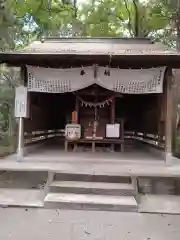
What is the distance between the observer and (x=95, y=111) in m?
9.47

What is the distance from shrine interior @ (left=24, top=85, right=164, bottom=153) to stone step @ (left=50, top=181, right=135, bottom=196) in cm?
304

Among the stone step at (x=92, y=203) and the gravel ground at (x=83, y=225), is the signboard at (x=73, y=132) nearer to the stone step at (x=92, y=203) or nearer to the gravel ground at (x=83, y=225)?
the stone step at (x=92, y=203)

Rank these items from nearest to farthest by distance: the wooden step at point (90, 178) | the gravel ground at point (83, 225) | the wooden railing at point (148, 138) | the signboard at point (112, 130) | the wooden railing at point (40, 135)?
the gravel ground at point (83, 225), the wooden step at point (90, 178), the wooden railing at point (148, 138), the wooden railing at point (40, 135), the signboard at point (112, 130)

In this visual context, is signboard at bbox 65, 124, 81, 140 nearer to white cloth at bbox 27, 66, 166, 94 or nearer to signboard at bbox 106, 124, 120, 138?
signboard at bbox 106, 124, 120, 138

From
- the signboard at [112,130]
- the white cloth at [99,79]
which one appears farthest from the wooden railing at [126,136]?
the white cloth at [99,79]

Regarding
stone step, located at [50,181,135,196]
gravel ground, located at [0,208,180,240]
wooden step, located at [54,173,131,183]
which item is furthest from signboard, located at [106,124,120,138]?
gravel ground, located at [0,208,180,240]

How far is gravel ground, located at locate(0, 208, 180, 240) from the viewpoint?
A: 3.88 meters

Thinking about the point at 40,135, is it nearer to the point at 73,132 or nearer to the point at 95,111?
the point at 73,132

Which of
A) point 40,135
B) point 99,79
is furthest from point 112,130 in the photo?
point 40,135

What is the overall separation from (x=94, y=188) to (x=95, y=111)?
436 centimetres

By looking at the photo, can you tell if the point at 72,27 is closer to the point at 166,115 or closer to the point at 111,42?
the point at 111,42

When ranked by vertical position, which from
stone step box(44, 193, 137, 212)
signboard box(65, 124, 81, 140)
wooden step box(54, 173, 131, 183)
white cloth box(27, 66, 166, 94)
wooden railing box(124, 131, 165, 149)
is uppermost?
white cloth box(27, 66, 166, 94)

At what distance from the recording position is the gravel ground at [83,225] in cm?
388

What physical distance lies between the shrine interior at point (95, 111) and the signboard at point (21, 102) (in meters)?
0.49
